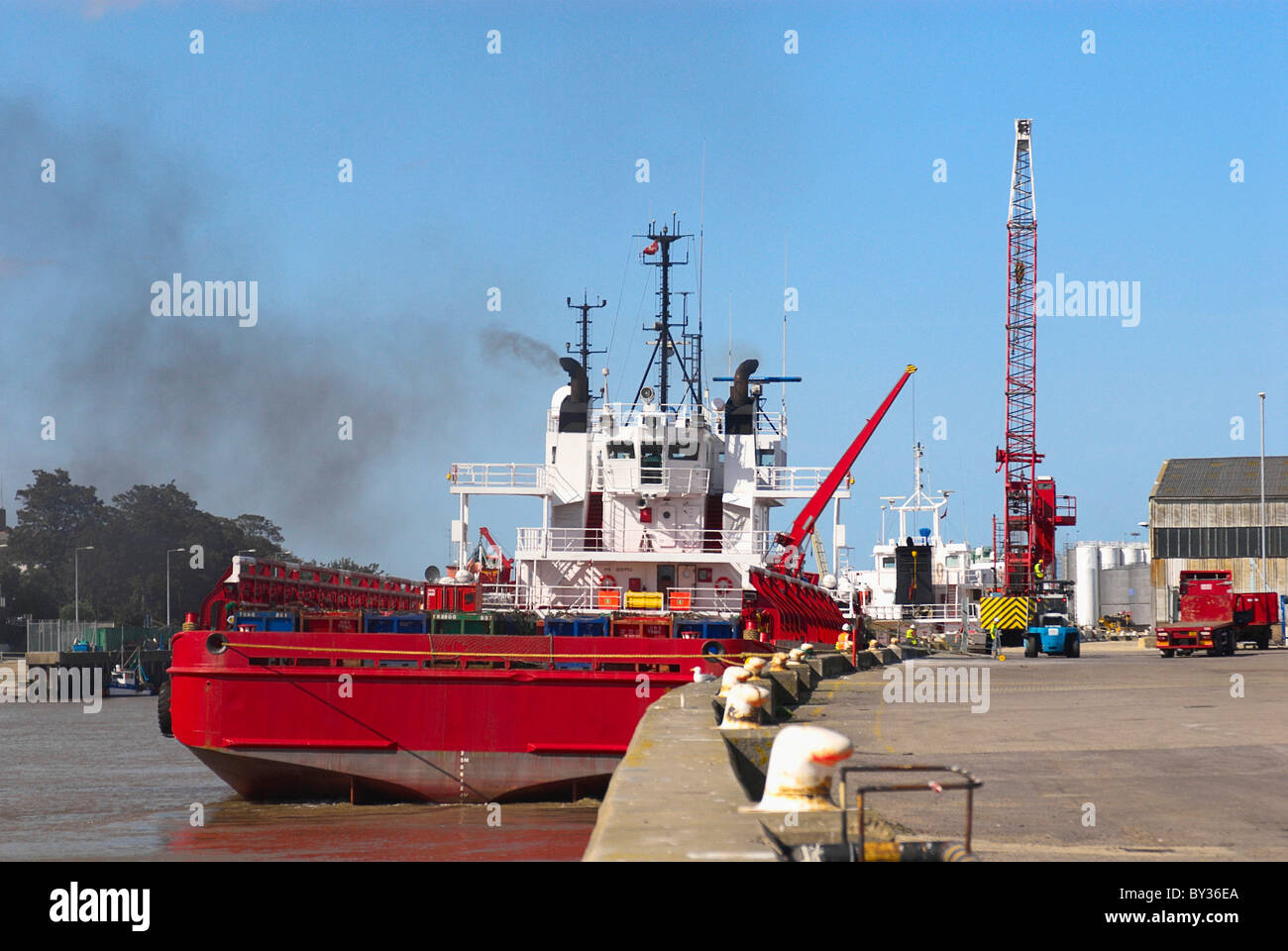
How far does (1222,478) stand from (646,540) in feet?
189

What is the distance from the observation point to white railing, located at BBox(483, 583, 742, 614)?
26719 millimetres

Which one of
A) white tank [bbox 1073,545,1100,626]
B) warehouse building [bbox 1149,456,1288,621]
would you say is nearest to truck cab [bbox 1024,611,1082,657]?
warehouse building [bbox 1149,456,1288,621]

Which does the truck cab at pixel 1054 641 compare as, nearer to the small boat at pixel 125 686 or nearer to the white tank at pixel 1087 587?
the small boat at pixel 125 686

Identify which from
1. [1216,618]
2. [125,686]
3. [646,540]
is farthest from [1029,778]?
[125,686]

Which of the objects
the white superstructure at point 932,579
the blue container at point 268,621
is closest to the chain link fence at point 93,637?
the white superstructure at point 932,579

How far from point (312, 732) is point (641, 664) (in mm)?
5241

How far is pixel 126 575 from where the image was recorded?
113 meters

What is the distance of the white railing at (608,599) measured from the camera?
26719 mm

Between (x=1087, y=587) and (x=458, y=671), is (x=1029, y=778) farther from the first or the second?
(x=1087, y=587)

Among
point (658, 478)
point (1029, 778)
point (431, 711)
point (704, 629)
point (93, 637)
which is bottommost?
point (93, 637)

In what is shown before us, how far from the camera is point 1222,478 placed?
259 feet

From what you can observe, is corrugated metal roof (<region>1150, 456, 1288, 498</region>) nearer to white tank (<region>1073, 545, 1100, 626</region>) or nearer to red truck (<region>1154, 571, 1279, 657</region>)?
red truck (<region>1154, 571, 1279, 657</region>)
